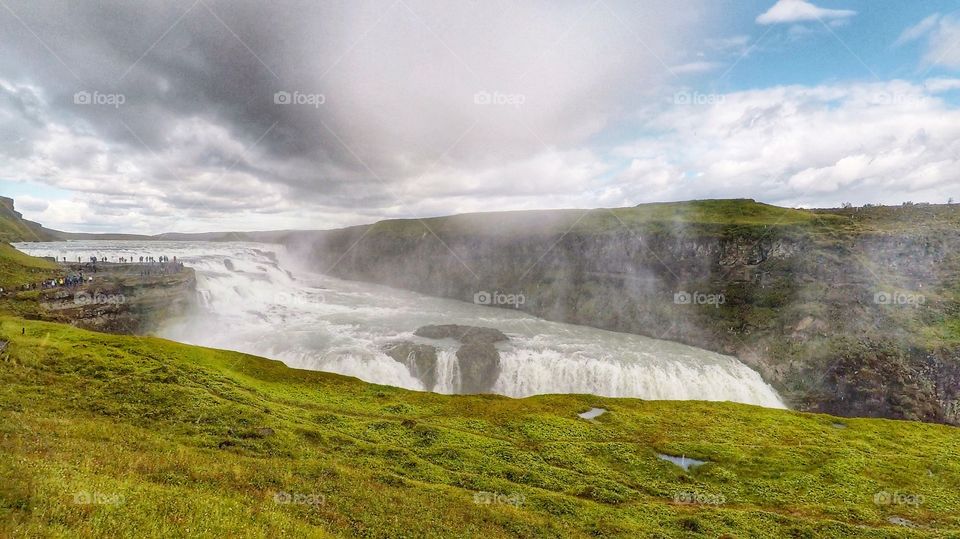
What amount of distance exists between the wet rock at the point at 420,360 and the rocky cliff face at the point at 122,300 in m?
35.9

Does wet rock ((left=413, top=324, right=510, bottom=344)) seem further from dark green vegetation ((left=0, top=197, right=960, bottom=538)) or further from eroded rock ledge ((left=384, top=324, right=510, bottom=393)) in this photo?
dark green vegetation ((left=0, top=197, right=960, bottom=538))

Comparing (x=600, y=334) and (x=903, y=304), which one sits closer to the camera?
(x=903, y=304)

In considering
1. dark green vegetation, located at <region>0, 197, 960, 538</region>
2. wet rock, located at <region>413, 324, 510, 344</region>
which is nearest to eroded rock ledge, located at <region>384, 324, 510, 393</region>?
wet rock, located at <region>413, 324, 510, 344</region>

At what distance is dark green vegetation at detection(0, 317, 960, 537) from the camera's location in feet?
46.4

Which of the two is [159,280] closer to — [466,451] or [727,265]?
[466,451]

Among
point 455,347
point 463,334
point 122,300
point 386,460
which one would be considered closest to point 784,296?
point 463,334

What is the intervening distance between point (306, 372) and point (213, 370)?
10.6 meters

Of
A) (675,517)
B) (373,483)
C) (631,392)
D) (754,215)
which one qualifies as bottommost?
(631,392)

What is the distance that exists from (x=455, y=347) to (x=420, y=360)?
737cm

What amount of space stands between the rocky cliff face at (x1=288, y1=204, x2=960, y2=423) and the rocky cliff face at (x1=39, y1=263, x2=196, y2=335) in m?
82.0

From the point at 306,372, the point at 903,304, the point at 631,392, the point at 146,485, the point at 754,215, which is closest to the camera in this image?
the point at 146,485

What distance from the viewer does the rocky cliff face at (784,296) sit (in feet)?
204

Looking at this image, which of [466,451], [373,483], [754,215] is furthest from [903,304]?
[373,483]

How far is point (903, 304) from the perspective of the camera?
67875 millimetres
